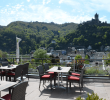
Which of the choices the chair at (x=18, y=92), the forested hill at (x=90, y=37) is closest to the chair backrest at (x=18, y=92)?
the chair at (x=18, y=92)

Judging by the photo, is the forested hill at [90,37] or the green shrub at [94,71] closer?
the green shrub at [94,71]

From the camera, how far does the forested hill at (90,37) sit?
6097 centimetres

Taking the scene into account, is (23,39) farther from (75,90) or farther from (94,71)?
(75,90)

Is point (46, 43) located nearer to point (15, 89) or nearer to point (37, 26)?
point (37, 26)

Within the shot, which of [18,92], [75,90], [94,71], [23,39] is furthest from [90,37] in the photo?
[18,92]

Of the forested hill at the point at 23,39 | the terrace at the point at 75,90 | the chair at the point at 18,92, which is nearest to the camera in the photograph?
the chair at the point at 18,92

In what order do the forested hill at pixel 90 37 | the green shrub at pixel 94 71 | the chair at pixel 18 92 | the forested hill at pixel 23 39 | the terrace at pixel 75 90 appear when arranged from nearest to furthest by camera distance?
1. the chair at pixel 18 92
2. the terrace at pixel 75 90
3. the green shrub at pixel 94 71
4. the forested hill at pixel 23 39
5. the forested hill at pixel 90 37

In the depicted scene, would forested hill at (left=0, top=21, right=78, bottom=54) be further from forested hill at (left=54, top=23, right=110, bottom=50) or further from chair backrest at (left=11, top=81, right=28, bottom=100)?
chair backrest at (left=11, top=81, right=28, bottom=100)

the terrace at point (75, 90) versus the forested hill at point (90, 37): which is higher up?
the forested hill at point (90, 37)

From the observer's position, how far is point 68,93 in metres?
4.05

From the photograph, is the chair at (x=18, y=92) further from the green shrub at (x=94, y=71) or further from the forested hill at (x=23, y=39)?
the forested hill at (x=23, y=39)

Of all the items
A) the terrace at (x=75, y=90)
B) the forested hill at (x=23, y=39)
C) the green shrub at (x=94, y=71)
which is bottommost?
the terrace at (x=75, y=90)

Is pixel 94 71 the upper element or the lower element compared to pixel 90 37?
lower

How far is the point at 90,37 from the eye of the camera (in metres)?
64.2
